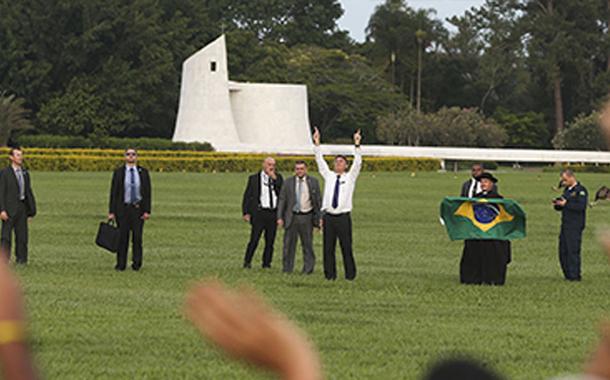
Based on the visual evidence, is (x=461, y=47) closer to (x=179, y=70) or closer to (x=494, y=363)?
(x=179, y=70)

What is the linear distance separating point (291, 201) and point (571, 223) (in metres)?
3.43

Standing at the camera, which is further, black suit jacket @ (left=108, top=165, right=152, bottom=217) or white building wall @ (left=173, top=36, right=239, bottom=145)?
white building wall @ (left=173, top=36, right=239, bottom=145)

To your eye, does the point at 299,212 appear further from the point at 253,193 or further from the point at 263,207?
the point at 253,193

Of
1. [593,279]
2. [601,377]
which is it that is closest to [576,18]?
[593,279]

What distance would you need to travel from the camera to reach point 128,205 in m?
16.4

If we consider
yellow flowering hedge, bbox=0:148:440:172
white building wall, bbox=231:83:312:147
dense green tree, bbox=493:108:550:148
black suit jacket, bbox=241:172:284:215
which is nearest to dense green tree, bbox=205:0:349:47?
dense green tree, bbox=493:108:550:148

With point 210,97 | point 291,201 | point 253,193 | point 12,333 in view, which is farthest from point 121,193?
point 210,97

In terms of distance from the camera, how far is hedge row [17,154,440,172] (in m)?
50.5

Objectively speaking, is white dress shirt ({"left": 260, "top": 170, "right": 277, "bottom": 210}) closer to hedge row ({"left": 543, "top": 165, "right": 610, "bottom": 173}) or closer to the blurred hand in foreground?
the blurred hand in foreground

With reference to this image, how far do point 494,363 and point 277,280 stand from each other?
6427 millimetres


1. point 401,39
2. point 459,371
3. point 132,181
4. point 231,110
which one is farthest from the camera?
point 401,39

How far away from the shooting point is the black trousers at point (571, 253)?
16391mm

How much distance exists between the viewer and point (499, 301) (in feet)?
45.1

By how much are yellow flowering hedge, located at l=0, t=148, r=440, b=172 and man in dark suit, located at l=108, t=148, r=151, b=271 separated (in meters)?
34.0
